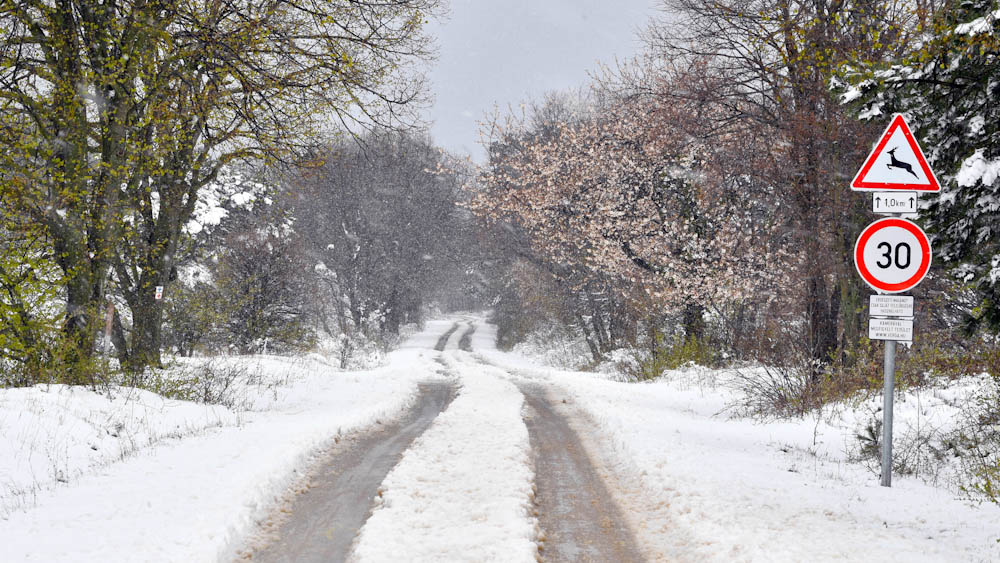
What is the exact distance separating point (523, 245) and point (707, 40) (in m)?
15.8

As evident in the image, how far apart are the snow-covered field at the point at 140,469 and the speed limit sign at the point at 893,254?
19.3 ft

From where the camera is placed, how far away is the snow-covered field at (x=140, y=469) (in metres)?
4.43

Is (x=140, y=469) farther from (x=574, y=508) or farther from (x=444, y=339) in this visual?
(x=444, y=339)

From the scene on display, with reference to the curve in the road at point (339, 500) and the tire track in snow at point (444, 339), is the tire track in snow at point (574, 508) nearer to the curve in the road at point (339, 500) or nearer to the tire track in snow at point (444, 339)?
the curve in the road at point (339, 500)

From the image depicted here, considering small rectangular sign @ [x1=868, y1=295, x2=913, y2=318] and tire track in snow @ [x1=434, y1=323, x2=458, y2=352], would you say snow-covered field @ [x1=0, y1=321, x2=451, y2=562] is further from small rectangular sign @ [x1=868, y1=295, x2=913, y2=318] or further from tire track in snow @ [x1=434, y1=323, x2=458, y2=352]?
tire track in snow @ [x1=434, y1=323, x2=458, y2=352]

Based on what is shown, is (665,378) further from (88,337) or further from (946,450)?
(88,337)

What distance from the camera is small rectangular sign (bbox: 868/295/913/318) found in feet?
19.3

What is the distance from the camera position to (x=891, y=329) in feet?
19.5

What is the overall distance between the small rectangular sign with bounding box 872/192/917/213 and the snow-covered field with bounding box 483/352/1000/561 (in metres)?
2.66

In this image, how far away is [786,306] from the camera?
14859 mm

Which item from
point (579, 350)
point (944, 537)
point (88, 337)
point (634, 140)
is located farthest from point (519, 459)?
point (579, 350)

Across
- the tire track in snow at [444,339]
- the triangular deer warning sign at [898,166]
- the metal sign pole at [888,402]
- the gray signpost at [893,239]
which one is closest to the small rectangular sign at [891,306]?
the gray signpost at [893,239]

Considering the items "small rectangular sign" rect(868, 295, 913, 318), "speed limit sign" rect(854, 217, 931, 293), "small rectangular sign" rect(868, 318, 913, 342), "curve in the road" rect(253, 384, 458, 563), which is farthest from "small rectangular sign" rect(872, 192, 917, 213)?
"curve in the road" rect(253, 384, 458, 563)

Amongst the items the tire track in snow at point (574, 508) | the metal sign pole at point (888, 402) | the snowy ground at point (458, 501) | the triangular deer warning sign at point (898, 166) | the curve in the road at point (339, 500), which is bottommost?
the curve in the road at point (339, 500)
